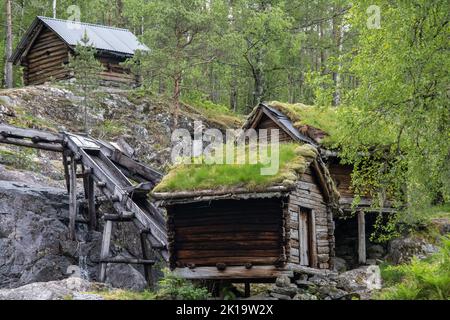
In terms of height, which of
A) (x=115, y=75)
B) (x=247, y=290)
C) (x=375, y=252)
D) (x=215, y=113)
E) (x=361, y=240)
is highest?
(x=115, y=75)

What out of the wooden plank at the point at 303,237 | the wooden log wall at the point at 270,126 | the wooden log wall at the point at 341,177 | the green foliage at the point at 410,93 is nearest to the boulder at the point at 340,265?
the wooden log wall at the point at 341,177

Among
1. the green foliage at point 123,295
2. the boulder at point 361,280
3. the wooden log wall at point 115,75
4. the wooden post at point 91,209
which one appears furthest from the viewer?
the wooden log wall at point 115,75

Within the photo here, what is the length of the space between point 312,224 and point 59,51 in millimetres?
23235

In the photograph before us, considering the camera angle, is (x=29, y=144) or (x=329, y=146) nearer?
(x=29, y=144)

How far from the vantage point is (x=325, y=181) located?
→ 745 inches

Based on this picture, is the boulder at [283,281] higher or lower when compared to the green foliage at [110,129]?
lower

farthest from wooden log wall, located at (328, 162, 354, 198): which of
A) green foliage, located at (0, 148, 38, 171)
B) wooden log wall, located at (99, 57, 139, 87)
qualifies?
wooden log wall, located at (99, 57, 139, 87)

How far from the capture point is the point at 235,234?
54.6ft

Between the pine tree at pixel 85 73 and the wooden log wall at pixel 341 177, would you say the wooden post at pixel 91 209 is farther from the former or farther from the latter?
the wooden log wall at pixel 341 177

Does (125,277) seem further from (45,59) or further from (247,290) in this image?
(45,59)

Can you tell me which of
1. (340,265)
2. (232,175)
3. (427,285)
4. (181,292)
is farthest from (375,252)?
(427,285)

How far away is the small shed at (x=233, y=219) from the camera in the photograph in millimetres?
16141

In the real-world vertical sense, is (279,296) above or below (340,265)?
above

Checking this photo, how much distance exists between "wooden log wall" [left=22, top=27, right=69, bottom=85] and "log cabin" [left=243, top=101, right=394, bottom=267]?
46.3ft
